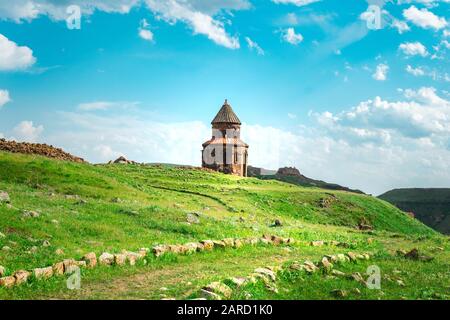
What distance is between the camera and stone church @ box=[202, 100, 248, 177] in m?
85.2

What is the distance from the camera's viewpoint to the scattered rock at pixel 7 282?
12.4 meters

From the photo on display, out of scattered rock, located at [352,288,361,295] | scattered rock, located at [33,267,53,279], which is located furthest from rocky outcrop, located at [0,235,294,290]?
scattered rock, located at [352,288,361,295]

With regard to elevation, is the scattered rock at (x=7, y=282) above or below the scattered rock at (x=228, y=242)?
below

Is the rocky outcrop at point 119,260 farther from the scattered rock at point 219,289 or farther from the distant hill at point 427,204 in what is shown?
the distant hill at point 427,204

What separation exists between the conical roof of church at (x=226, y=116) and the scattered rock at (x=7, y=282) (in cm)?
7510

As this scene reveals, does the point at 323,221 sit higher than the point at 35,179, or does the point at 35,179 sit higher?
the point at 35,179

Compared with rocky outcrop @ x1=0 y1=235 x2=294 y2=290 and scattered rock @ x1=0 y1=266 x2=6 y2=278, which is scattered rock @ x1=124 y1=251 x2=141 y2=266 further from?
scattered rock @ x1=0 y1=266 x2=6 y2=278

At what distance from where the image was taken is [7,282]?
12484 mm

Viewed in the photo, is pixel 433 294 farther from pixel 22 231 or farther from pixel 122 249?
pixel 22 231

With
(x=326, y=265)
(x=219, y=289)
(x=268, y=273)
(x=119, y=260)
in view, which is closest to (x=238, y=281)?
(x=219, y=289)

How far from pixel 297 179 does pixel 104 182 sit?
91.9m

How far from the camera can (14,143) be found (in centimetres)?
4575

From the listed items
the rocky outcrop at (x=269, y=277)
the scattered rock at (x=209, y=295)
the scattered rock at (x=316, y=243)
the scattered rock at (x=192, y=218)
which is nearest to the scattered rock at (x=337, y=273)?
the rocky outcrop at (x=269, y=277)
